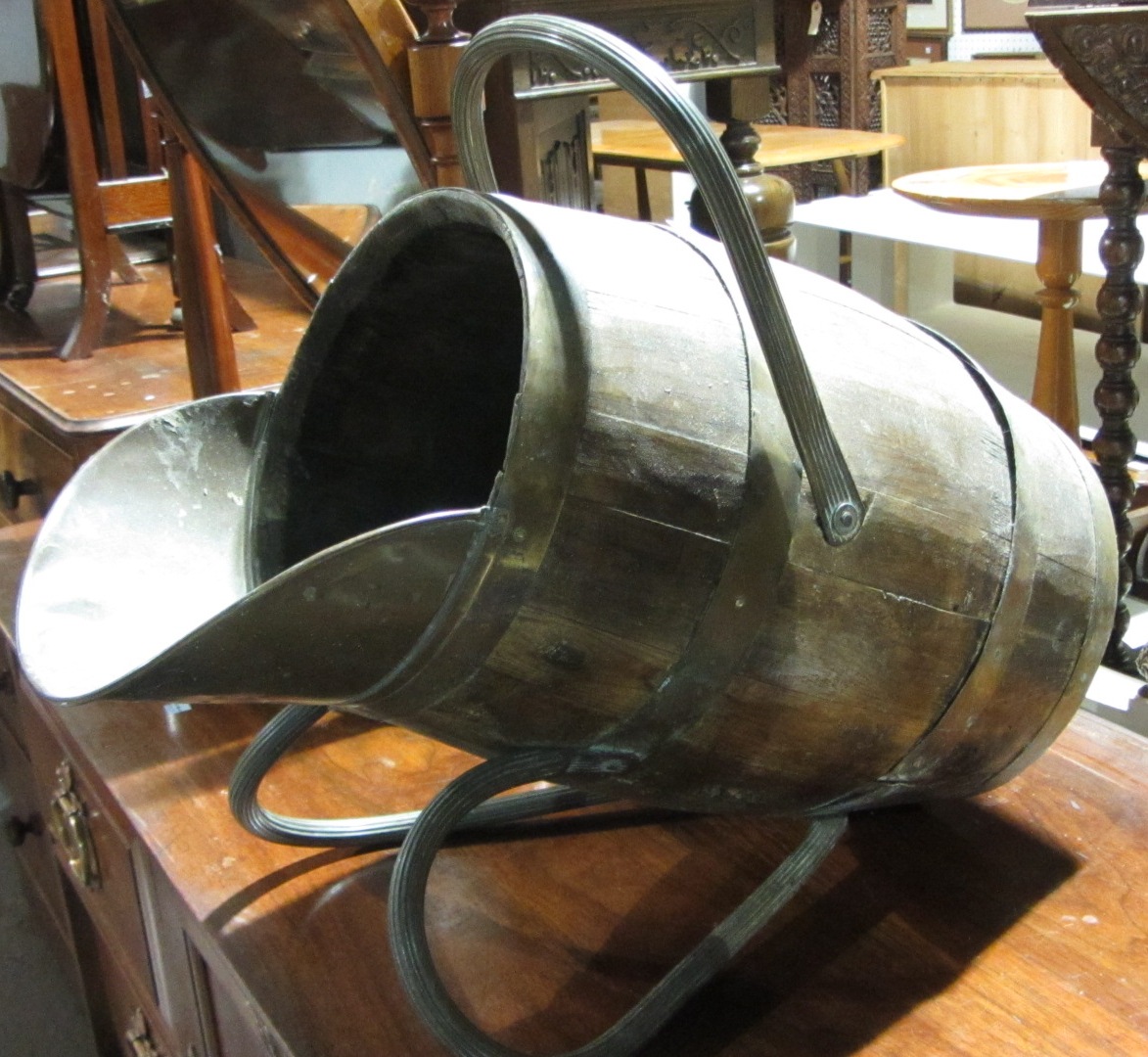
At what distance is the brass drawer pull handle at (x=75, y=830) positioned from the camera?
4.41ft

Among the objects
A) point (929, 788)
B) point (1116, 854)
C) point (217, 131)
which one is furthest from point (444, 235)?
point (217, 131)

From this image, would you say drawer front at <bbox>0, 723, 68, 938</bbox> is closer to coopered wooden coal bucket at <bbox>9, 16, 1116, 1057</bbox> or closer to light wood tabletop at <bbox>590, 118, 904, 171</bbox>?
coopered wooden coal bucket at <bbox>9, 16, 1116, 1057</bbox>

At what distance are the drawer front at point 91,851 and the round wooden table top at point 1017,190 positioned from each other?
1.45 metres

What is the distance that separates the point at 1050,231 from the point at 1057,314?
129 millimetres

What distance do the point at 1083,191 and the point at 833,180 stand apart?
1378 mm

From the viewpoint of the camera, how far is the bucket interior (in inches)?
34.0

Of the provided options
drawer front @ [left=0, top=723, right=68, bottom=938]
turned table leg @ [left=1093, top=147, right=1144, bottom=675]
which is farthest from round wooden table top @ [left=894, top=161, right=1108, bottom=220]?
drawer front @ [left=0, top=723, right=68, bottom=938]

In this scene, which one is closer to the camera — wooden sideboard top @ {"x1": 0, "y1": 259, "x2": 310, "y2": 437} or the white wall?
wooden sideboard top @ {"x1": 0, "y1": 259, "x2": 310, "y2": 437}

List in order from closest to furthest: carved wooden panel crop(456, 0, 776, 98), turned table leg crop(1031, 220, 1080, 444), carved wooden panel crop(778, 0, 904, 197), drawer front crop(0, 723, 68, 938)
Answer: carved wooden panel crop(456, 0, 776, 98)
drawer front crop(0, 723, 68, 938)
turned table leg crop(1031, 220, 1080, 444)
carved wooden panel crop(778, 0, 904, 197)

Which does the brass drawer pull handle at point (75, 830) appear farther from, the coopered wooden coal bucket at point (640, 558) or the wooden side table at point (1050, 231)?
the wooden side table at point (1050, 231)

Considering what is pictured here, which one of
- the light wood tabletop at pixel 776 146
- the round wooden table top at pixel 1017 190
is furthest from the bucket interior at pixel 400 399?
the light wood tabletop at pixel 776 146

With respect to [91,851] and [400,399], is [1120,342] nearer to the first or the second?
[400,399]

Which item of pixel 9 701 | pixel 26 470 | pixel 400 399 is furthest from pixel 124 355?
pixel 400 399

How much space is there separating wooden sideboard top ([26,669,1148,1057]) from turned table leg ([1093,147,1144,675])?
2.50ft
